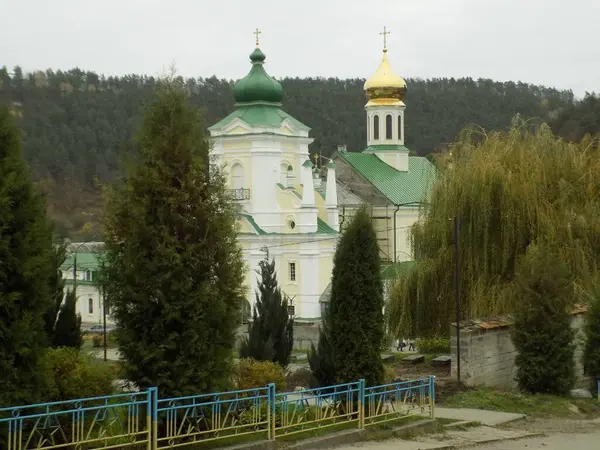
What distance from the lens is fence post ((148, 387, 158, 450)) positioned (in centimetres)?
1099

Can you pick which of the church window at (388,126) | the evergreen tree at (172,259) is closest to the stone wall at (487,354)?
the evergreen tree at (172,259)

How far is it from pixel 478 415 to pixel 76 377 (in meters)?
7.58

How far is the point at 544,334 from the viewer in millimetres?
19406

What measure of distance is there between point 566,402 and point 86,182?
226 feet

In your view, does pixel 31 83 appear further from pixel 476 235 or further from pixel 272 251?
pixel 476 235

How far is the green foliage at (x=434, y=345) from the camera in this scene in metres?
25.8

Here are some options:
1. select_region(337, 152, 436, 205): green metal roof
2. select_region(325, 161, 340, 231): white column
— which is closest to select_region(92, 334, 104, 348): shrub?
select_region(325, 161, 340, 231): white column

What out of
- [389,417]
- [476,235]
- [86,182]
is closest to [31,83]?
[86,182]

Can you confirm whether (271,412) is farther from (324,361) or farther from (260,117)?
(260,117)

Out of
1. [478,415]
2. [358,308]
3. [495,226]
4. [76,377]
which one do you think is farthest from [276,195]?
[76,377]

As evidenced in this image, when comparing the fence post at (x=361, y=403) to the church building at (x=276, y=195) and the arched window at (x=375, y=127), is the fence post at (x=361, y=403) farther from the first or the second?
the arched window at (x=375, y=127)

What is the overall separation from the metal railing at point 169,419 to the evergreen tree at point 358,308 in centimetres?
53

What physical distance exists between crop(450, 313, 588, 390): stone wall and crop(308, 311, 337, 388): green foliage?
4.66 metres

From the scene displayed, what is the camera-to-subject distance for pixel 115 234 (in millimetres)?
11906
